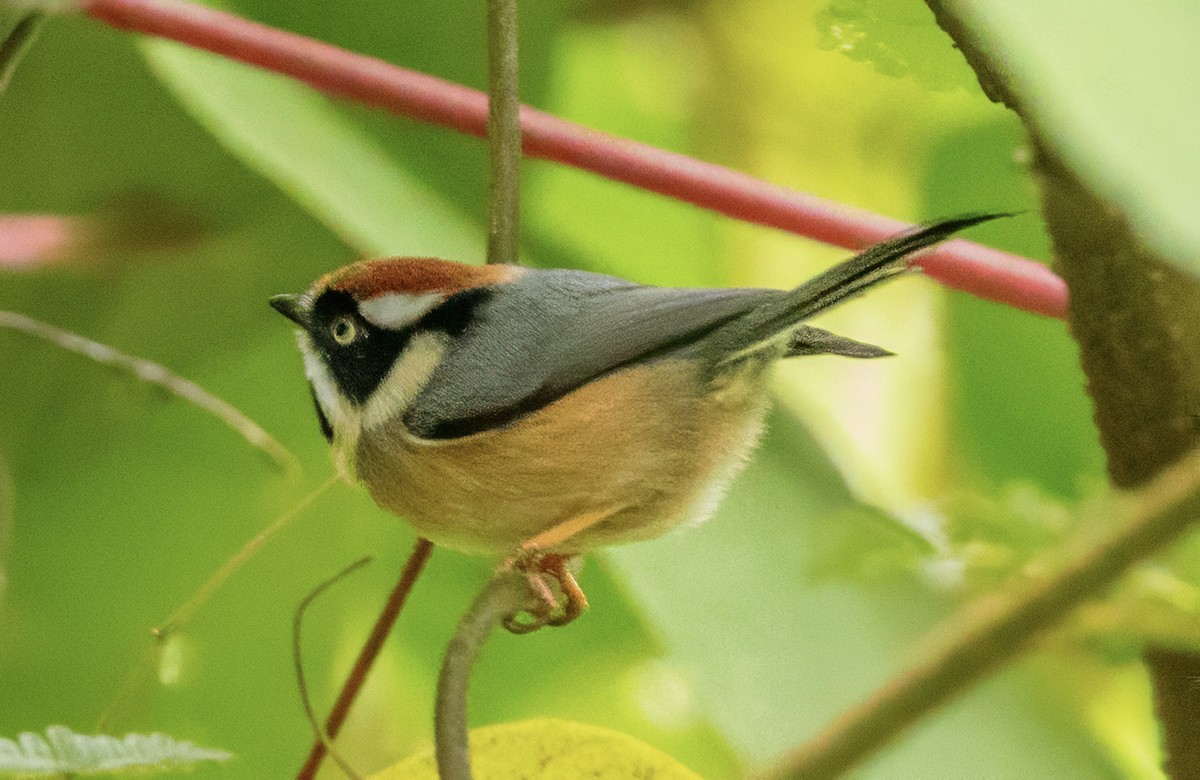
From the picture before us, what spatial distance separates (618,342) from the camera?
2.29 feet

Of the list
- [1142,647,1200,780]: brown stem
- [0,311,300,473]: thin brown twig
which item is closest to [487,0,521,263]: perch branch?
[0,311,300,473]: thin brown twig

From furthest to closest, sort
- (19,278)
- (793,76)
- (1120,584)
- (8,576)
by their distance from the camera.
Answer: (793,76), (19,278), (8,576), (1120,584)

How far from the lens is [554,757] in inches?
20.3

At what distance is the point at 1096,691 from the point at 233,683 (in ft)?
2.29

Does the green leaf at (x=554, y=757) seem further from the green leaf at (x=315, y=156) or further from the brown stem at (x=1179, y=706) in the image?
the green leaf at (x=315, y=156)

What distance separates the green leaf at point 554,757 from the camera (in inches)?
19.6

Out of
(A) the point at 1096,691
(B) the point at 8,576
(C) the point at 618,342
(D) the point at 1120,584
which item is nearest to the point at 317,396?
(C) the point at 618,342

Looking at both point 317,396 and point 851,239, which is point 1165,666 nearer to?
point 851,239

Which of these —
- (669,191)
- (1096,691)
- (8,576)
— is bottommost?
(8,576)

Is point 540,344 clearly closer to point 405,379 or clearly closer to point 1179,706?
point 405,379

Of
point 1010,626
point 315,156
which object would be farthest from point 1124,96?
point 315,156

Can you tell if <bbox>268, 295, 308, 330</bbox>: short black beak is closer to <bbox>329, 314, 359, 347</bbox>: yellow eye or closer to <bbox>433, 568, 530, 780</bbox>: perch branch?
<bbox>329, 314, 359, 347</bbox>: yellow eye

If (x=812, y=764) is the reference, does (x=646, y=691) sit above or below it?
below

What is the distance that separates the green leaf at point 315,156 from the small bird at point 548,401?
0.16 metres
